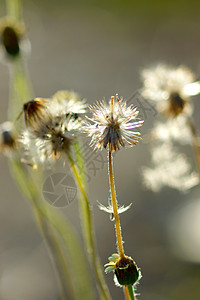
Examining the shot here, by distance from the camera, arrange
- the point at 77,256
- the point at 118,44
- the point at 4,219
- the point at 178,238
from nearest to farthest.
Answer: the point at 77,256 → the point at 178,238 → the point at 4,219 → the point at 118,44

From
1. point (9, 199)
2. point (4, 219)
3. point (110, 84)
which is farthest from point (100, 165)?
point (110, 84)

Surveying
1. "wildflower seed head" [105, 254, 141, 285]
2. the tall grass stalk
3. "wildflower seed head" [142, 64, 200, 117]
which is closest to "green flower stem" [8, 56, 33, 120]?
the tall grass stalk

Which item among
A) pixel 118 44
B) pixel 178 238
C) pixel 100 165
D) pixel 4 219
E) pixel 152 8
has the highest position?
pixel 152 8

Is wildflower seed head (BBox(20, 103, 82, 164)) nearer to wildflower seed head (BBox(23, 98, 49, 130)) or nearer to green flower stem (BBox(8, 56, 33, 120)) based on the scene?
wildflower seed head (BBox(23, 98, 49, 130))

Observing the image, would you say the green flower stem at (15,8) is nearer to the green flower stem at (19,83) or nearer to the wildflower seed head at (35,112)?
the green flower stem at (19,83)

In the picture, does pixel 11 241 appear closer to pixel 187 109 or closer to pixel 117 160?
pixel 117 160
